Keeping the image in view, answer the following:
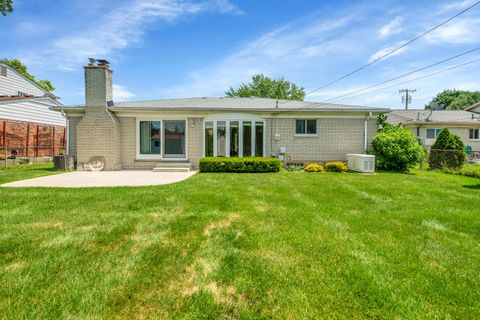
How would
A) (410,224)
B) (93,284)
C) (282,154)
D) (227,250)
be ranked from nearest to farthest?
(93,284)
(227,250)
(410,224)
(282,154)

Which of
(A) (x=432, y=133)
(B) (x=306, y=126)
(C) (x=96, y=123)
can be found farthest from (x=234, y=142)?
(A) (x=432, y=133)

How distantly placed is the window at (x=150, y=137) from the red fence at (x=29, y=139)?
26.7 ft

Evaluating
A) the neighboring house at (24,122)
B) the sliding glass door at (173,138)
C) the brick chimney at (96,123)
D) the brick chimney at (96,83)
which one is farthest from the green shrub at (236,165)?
the neighboring house at (24,122)

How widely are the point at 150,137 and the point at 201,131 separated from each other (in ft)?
8.72

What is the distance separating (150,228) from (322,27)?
11994 millimetres

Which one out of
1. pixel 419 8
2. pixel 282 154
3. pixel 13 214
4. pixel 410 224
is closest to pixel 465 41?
pixel 419 8

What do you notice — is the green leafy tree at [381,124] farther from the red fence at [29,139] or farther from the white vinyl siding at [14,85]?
the white vinyl siding at [14,85]

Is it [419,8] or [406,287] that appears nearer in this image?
[406,287]

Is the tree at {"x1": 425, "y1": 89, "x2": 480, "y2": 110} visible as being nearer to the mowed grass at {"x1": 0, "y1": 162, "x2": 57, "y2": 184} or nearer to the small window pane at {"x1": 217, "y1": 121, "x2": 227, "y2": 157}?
the small window pane at {"x1": 217, "y1": 121, "x2": 227, "y2": 157}

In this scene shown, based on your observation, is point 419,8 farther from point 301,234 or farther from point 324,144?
point 301,234

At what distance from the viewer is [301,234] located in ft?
13.8

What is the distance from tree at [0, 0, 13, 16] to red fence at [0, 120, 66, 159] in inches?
370

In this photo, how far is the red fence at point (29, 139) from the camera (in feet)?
54.0

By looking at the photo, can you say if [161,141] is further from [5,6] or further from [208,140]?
[5,6]
